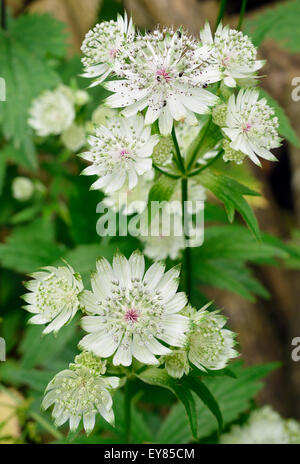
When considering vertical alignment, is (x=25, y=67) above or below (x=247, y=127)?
above

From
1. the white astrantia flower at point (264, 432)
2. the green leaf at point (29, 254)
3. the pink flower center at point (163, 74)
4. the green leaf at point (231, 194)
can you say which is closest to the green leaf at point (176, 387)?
the green leaf at point (231, 194)

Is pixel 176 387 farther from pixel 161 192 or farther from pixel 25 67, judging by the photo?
pixel 25 67

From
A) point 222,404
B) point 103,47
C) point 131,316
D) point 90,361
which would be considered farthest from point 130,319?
point 222,404

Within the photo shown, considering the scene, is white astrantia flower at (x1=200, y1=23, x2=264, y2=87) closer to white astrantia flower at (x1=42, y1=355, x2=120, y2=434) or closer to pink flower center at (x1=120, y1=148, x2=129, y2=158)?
pink flower center at (x1=120, y1=148, x2=129, y2=158)

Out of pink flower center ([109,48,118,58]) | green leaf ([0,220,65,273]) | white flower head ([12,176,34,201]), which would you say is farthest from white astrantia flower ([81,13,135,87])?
white flower head ([12,176,34,201])

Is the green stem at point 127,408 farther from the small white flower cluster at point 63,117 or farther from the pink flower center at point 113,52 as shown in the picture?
the small white flower cluster at point 63,117

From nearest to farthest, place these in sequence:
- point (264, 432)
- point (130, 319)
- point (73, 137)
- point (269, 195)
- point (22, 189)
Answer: point (130, 319) → point (264, 432) → point (73, 137) → point (22, 189) → point (269, 195)
